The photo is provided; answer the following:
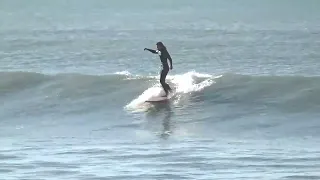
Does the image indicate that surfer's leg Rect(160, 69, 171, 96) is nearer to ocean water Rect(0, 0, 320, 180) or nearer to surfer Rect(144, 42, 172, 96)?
surfer Rect(144, 42, 172, 96)

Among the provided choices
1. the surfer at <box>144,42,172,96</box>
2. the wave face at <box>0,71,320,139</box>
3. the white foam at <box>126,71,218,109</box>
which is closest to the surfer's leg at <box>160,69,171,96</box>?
the surfer at <box>144,42,172,96</box>

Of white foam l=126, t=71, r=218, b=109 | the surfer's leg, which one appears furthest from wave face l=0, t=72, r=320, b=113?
the surfer's leg

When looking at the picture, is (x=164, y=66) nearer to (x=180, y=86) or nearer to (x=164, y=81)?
(x=164, y=81)

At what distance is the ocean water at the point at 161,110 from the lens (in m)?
15.3

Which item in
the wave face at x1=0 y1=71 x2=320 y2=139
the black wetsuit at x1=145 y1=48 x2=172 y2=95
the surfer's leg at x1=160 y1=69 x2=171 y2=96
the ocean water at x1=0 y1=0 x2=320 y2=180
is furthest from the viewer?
the surfer's leg at x1=160 y1=69 x2=171 y2=96

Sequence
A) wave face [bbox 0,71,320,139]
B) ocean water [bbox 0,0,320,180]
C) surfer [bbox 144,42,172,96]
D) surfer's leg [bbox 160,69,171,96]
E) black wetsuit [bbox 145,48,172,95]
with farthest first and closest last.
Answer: surfer's leg [bbox 160,69,171,96]
black wetsuit [bbox 145,48,172,95]
surfer [bbox 144,42,172,96]
wave face [bbox 0,71,320,139]
ocean water [bbox 0,0,320,180]

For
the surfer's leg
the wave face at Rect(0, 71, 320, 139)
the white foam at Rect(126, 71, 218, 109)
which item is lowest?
the wave face at Rect(0, 71, 320, 139)

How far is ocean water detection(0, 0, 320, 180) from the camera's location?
1530cm

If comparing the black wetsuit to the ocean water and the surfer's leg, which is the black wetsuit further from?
the ocean water

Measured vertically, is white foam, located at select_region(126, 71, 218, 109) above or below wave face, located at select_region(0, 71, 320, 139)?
above

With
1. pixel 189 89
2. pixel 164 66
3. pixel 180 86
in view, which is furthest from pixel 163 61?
pixel 180 86

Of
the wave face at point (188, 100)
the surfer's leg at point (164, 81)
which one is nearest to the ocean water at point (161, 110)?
the wave face at point (188, 100)

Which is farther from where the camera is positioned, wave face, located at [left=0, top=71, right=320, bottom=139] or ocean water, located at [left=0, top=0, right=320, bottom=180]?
wave face, located at [left=0, top=71, right=320, bottom=139]

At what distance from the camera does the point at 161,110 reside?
73.3ft
